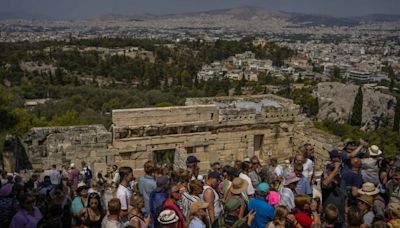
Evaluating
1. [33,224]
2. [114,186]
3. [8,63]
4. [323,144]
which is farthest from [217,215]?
[8,63]

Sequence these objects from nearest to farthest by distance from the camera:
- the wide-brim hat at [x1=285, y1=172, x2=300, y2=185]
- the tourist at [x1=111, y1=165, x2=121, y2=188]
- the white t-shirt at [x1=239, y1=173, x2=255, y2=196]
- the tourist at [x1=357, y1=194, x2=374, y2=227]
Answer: the tourist at [x1=357, y1=194, x2=374, y2=227] < the wide-brim hat at [x1=285, y1=172, x2=300, y2=185] < the white t-shirt at [x1=239, y1=173, x2=255, y2=196] < the tourist at [x1=111, y1=165, x2=121, y2=188]

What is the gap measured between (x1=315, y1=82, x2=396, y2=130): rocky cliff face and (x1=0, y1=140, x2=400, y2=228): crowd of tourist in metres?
45.1

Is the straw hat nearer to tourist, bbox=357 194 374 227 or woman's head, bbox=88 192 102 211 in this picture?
woman's head, bbox=88 192 102 211

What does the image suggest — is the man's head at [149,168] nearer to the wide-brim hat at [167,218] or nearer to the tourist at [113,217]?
the tourist at [113,217]

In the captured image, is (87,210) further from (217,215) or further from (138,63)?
(138,63)

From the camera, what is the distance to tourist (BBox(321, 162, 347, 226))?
7.05m

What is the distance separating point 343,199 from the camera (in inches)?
281

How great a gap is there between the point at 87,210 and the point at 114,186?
3890 mm

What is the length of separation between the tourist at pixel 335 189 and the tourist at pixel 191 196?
209cm

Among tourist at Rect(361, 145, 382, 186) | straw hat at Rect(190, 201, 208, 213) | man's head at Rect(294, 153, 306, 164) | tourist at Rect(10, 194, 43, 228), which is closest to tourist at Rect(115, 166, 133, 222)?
tourist at Rect(10, 194, 43, 228)

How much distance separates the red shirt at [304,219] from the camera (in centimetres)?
610

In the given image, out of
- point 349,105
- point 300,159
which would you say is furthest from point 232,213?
point 349,105

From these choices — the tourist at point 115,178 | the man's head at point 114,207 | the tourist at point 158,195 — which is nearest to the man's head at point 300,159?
the tourist at point 158,195

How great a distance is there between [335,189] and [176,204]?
276cm
